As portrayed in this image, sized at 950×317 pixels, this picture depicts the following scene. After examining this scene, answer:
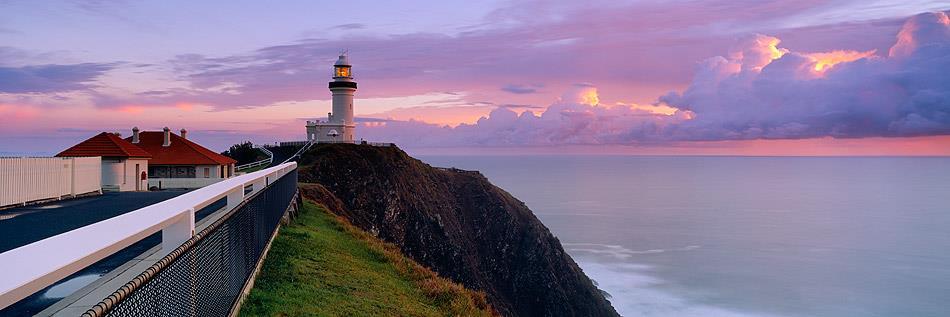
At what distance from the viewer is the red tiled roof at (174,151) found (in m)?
40.5

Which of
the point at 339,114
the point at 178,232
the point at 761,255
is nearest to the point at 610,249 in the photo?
the point at 761,255

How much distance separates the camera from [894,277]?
325 ft

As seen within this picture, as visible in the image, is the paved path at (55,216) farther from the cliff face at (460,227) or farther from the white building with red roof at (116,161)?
the cliff face at (460,227)

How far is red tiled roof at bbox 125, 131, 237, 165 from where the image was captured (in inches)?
1596

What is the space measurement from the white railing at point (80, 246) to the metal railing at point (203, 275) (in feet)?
0.92

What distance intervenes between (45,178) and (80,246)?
1675cm

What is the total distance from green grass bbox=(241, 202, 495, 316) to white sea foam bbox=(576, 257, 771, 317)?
2606 inches

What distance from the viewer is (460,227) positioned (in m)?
69.3

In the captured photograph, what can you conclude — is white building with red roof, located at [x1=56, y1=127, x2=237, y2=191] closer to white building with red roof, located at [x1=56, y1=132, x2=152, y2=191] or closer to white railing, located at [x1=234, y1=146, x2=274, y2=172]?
white building with red roof, located at [x1=56, y1=132, x2=152, y2=191]

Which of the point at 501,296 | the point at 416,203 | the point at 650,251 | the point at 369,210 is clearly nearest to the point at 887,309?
the point at 650,251

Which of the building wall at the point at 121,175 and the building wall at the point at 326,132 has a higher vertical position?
the building wall at the point at 326,132

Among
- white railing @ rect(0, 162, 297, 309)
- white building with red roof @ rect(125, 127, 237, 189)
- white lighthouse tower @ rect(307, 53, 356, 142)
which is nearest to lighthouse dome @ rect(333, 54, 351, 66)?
white lighthouse tower @ rect(307, 53, 356, 142)

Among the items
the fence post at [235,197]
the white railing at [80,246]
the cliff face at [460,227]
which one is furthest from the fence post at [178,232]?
the cliff face at [460,227]

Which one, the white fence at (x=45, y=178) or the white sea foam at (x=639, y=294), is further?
the white sea foam at (x=639, y=294)
